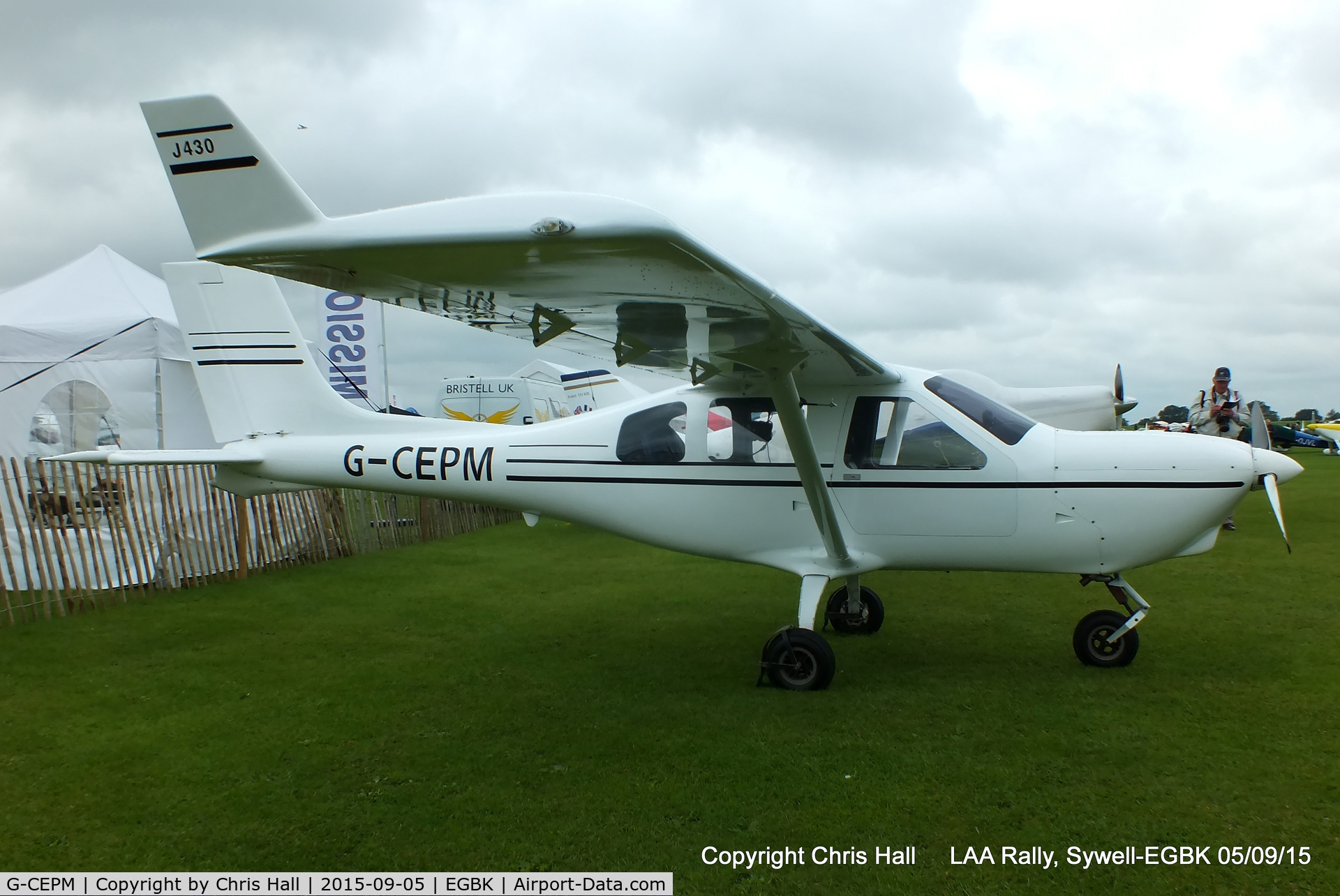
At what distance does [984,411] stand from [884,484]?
2.71 feet

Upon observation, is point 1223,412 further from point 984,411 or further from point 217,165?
point 217,165

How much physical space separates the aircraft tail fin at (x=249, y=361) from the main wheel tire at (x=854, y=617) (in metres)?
3.92

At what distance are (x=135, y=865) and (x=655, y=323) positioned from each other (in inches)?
124

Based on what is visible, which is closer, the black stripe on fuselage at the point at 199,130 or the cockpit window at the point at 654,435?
the black stripe on fuselage at the point at 199,130

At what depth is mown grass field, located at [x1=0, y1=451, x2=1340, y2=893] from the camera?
319 centimetres

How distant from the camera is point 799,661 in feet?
16.6

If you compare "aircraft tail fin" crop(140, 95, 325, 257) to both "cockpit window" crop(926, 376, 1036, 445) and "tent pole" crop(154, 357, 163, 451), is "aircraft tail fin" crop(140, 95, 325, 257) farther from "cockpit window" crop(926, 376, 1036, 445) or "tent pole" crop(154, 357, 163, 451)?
"tent pole" crop(154, 357, 163, 451)

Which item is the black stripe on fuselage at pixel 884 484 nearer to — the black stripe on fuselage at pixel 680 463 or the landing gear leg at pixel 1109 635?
the black stripe on fuselage at pixel 680 463

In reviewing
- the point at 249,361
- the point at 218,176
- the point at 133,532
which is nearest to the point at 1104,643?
the point at 218,176

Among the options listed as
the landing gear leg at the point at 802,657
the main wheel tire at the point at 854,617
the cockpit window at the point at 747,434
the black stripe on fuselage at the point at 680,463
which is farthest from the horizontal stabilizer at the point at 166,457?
the main wheel tire at the point at 854,617

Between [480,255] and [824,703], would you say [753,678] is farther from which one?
[480,255]

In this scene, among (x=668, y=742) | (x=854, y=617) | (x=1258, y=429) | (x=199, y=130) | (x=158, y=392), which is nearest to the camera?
(x=199, y=130)

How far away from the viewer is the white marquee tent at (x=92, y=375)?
9219 millimetres

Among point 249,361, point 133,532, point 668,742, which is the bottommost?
point 668,742
